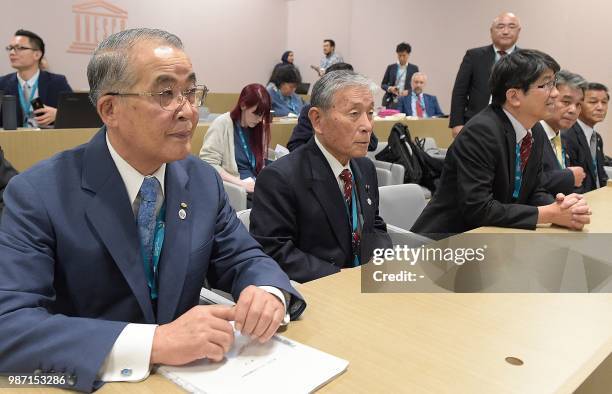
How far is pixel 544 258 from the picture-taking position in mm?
2031

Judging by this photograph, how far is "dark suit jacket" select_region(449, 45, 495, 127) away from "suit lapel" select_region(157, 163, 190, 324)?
384 centimetres

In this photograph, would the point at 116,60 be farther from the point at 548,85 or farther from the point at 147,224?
the point at 548,85

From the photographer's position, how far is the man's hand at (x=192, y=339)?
41.4 inches

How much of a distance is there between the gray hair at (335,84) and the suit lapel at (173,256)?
991 mm

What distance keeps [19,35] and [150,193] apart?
4.16m

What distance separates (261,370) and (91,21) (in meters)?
8.68

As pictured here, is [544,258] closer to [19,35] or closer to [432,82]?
[19,35]

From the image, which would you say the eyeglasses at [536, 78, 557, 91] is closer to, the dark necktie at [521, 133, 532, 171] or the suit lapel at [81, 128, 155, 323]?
the dark necktie at [521, 133, 532, 171]

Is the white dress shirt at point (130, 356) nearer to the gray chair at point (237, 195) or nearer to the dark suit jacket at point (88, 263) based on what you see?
the dark suit jacket at point (88, 263)

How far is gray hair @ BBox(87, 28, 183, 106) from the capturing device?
1.23m

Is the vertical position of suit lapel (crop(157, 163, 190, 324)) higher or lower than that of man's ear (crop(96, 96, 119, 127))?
lower

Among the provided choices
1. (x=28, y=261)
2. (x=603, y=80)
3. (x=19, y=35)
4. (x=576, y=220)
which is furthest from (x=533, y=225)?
(x=603, y=80)

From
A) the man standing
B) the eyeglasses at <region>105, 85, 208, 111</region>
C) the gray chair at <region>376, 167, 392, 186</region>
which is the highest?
the man standing

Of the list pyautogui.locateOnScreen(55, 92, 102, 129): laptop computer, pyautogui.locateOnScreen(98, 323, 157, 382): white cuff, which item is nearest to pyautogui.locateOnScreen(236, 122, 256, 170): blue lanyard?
pyautogui.locateOnScreen(55, 92, 102, 129): laptop computer
